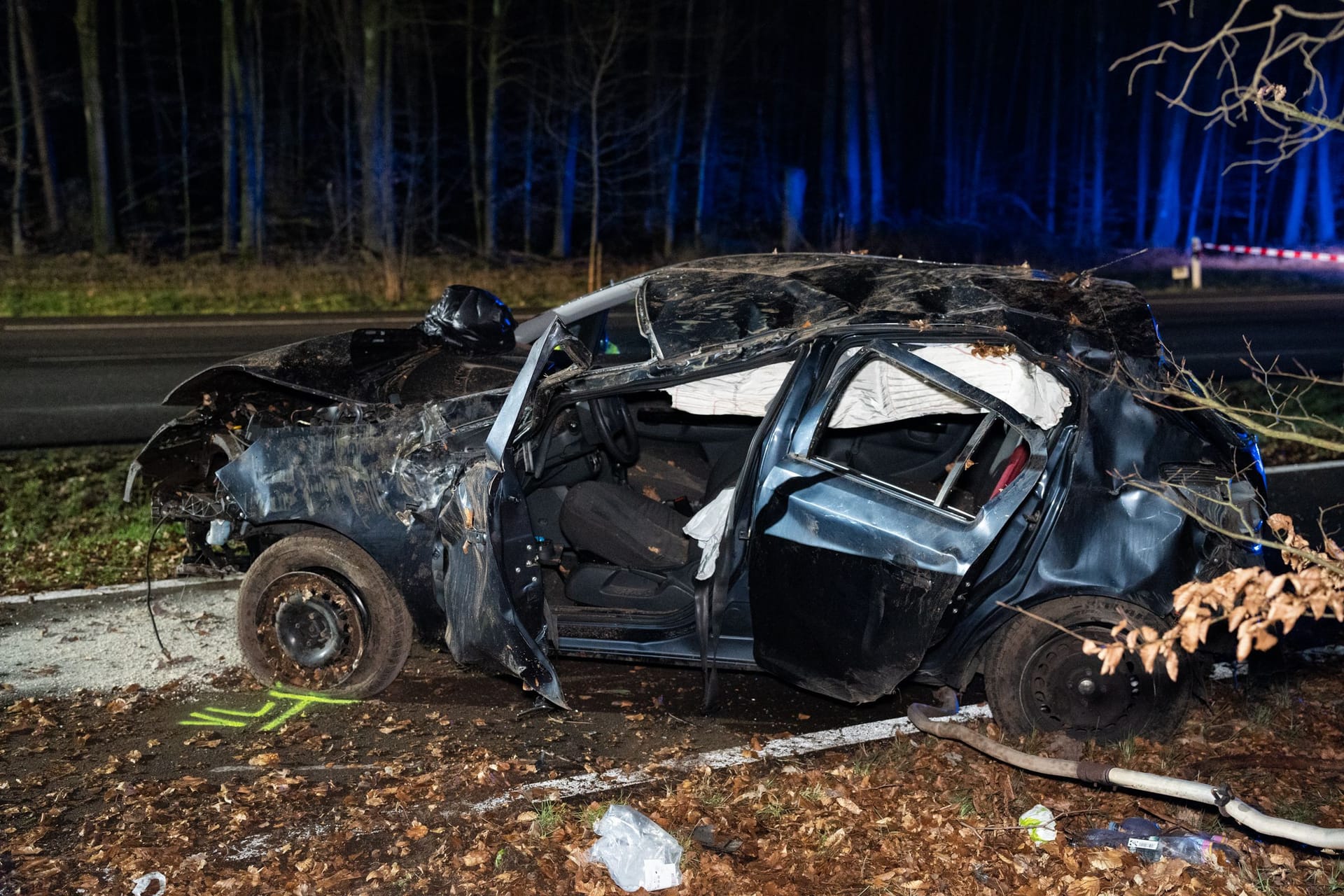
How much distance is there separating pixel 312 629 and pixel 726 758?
199 cm

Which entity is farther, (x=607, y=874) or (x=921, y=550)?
(x=921, y=550)

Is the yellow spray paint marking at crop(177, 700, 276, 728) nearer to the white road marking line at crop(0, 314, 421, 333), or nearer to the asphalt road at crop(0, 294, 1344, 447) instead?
the asphalt road at crop(0, 294, 1344, 447)

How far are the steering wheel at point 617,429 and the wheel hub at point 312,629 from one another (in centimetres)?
144

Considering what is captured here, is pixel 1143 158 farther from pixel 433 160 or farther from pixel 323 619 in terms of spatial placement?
pixel 323 619

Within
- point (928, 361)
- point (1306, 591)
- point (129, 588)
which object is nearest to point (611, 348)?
point (928, 361)

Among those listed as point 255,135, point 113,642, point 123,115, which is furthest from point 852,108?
point 113,642

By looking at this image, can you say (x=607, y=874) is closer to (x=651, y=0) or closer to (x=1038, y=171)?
(x=651, y=0)

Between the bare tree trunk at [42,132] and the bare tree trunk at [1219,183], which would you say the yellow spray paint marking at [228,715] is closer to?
the bare tree trunk at [42,132]

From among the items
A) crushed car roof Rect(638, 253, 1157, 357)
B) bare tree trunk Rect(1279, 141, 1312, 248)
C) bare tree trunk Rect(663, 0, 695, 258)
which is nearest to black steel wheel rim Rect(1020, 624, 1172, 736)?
crushed car roof Rect(638, 253, 1157, 357)

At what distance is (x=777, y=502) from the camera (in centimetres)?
448

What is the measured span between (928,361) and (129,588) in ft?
15.7

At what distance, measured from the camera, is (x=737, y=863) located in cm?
391

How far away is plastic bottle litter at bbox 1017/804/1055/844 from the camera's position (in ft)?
13.3

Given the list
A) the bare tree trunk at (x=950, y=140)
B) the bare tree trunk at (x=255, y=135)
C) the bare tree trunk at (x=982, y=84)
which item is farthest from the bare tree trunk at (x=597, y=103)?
the bare tree trunk at (x=982, y=84)
